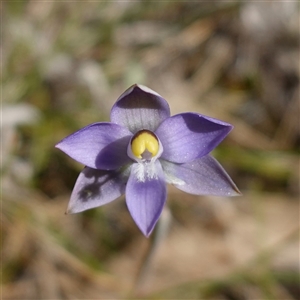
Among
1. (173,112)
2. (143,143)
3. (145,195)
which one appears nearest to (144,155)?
(143,143)

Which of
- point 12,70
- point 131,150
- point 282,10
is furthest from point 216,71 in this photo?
point 131,150

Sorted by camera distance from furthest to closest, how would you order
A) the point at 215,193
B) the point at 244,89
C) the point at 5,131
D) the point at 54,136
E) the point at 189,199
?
the point at 244,89
the point at 189,199
the point at 54,136
the point at 5,131
the point at 215,193

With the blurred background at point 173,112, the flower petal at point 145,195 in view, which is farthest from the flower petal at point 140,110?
the blurred background at point 173,112

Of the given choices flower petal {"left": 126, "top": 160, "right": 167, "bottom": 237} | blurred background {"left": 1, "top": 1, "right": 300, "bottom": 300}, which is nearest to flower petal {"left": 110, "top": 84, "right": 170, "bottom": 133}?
flower petal {"left": 126, "top": 160, "right": 167, "bottom": 237}

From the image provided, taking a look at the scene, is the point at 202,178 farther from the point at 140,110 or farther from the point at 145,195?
the point at 140,110

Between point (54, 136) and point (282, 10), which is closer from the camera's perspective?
point (54, 136)

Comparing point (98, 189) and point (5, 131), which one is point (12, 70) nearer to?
point (5, 131)
